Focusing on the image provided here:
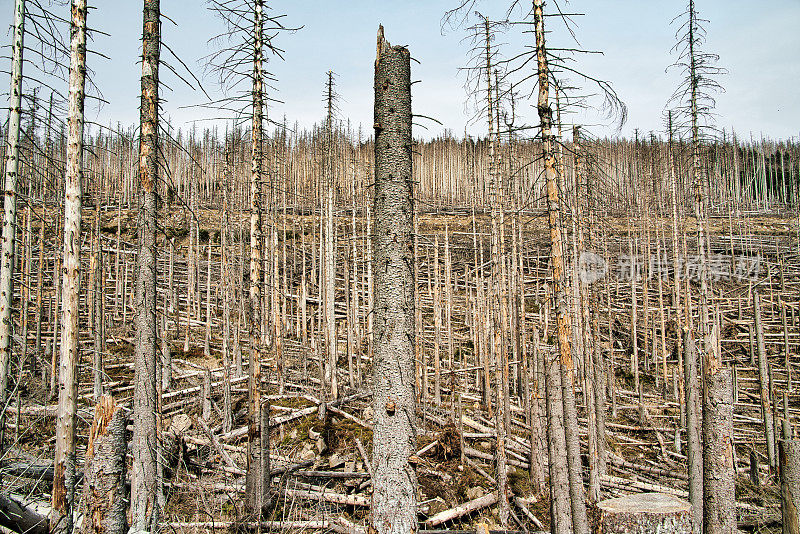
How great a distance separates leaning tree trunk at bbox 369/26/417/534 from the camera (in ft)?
14.1

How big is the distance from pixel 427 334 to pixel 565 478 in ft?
44.9

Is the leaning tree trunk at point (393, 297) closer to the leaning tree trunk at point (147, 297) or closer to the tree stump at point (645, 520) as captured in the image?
the tree stump at point (645, 520)

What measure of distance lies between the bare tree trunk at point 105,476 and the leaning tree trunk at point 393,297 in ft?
8.86

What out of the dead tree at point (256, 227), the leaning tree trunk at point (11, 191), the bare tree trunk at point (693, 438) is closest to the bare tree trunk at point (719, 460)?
the bare tree trunk at point (693, 438)

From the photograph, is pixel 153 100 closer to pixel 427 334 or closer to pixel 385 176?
pixel 385 176

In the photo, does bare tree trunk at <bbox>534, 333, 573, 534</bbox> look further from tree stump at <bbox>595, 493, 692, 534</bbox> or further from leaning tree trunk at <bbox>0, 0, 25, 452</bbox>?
leaning tree trunk at <bbox>0, 0, 25, 452</bbox>

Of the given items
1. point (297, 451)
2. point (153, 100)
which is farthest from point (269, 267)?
point (153, 100)

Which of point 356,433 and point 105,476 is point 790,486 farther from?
point 356,433

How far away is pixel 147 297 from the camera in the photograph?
643 centimetres

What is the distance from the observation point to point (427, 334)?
65.9 ft

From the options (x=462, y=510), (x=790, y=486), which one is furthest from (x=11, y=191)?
(x=790, y=486)

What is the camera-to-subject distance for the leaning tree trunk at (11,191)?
8.20 m

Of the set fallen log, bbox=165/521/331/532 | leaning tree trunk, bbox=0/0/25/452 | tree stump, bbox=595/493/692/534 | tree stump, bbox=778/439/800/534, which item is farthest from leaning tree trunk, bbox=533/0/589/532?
leaning tree trunk, bbox=0/0/25/452

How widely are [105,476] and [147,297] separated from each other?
2659 millimetres
